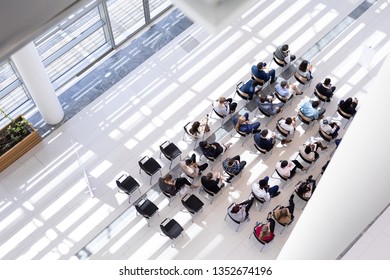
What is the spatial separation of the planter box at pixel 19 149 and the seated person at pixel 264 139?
461 cm

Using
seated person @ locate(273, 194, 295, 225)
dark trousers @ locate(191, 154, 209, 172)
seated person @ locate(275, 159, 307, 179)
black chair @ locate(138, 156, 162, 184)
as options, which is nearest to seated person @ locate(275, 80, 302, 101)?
seated person @ locate(275, 159, 307, 179)

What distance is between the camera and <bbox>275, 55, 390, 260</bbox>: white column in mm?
A: 1346

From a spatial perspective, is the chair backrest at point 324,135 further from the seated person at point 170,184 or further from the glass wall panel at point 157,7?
the glass wall panel at point 157,7

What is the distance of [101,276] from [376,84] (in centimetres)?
196

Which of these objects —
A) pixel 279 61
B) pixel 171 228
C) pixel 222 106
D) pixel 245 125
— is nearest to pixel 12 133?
pixel 171 228

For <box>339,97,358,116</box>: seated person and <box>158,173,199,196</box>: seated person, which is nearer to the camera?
<box>158,173,199,196</box>: seated person

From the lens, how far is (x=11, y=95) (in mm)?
10258

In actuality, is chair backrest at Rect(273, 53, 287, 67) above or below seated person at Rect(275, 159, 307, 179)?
above

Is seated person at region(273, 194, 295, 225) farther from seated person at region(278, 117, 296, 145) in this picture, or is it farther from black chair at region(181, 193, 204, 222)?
seated person at region(278, 117, 296, 145)

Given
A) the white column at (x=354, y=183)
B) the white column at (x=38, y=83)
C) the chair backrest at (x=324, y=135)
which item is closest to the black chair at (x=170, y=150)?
the white column at (x=38, y=83)

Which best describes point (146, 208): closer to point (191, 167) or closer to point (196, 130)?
point (191, 167)

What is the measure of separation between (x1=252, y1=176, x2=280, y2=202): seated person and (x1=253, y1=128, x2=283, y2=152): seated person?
2.38ft

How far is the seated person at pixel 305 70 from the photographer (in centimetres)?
1057

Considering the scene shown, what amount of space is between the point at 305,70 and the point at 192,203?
397 cm
